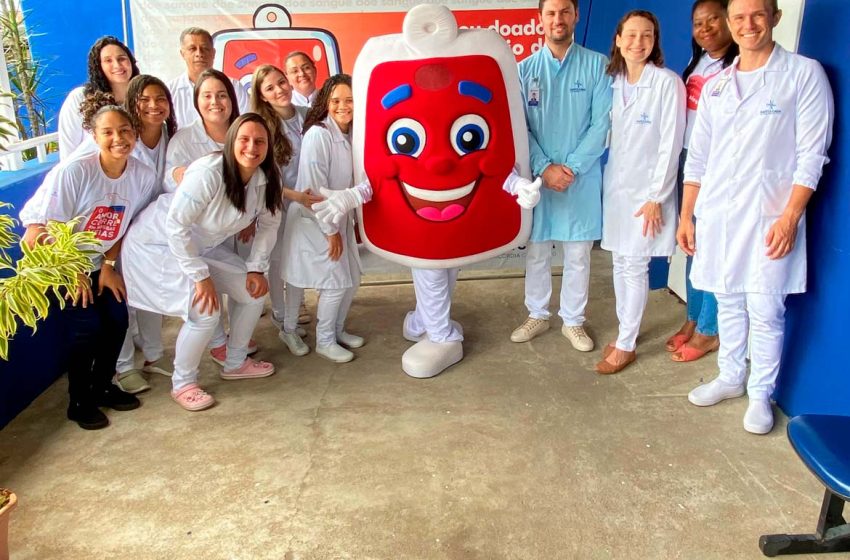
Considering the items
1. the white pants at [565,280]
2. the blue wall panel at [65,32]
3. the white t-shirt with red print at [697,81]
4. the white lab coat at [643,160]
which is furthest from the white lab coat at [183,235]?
the blue wall panel at [65,32]

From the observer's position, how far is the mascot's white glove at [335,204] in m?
2.54

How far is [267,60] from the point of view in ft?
12.5

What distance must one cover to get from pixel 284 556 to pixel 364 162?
140cm

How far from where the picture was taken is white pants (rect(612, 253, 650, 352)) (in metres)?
2.75

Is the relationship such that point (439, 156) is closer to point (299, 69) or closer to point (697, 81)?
point (299, 69)

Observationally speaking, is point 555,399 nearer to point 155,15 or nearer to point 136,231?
point 136,231

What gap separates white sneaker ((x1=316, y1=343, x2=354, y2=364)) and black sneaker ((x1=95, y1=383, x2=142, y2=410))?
76 cm

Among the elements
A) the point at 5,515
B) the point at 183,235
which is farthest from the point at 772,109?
the point at 5,515

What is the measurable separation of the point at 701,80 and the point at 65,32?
3138 millimetres

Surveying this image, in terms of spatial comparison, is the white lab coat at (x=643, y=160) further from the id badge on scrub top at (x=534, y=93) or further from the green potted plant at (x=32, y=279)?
the green potted plant at (x=32, y=279)

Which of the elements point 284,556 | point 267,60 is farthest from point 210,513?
point 267,60

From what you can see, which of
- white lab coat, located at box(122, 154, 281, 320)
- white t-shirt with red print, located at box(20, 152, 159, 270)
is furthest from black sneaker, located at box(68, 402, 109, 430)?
white t-shirt with red print, located at box(20, 152, 159, 270)

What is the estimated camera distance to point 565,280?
3.06 meters

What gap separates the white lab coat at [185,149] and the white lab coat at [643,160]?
4.94 feet
